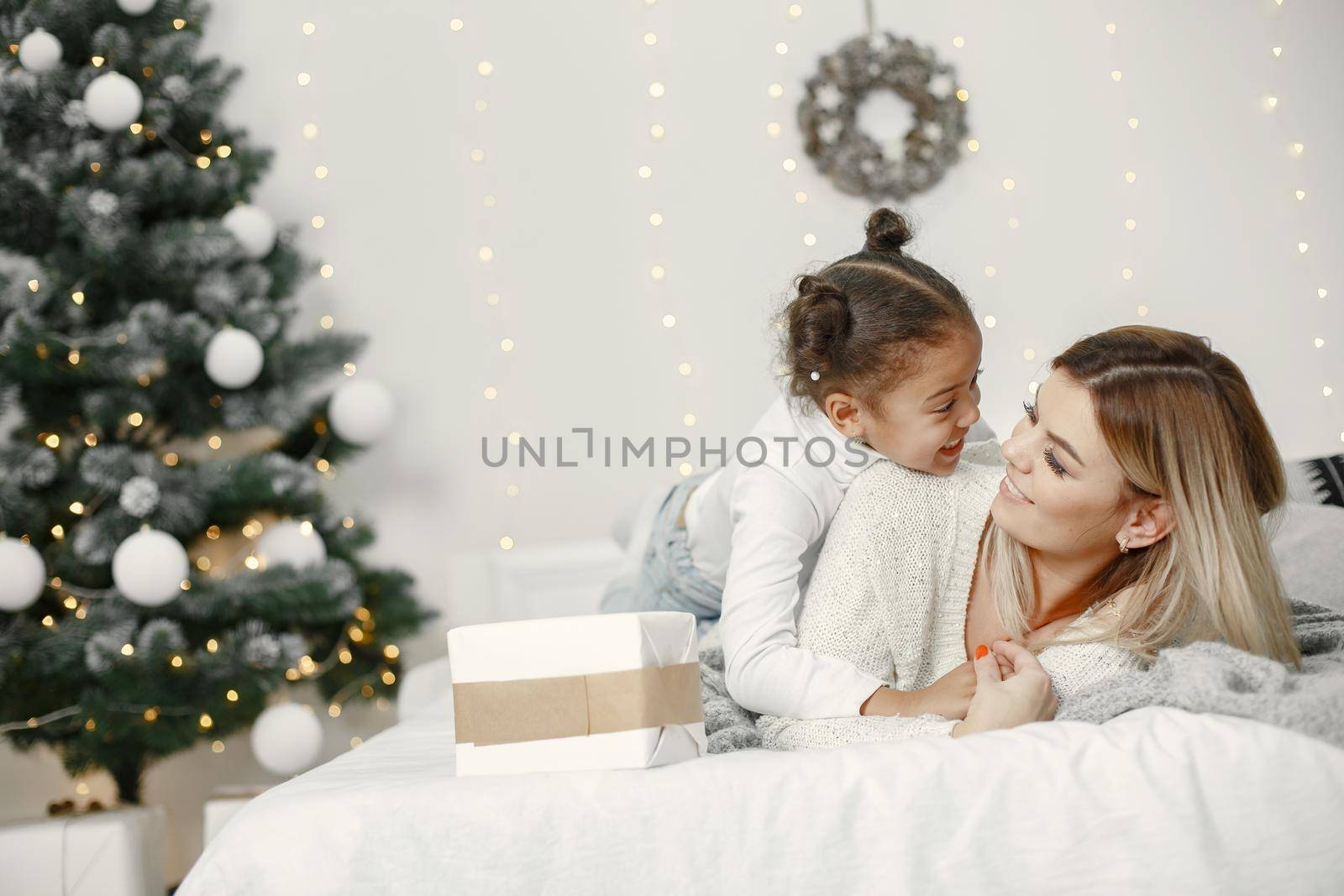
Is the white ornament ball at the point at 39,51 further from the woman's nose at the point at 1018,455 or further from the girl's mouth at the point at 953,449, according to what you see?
the woman's nose at the point at 1018,455

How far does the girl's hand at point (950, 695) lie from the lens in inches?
47.6

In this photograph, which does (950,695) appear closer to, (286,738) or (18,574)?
(286,738)

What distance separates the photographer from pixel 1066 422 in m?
1.24

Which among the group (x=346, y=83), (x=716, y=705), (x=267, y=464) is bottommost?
(x=716, y=705)

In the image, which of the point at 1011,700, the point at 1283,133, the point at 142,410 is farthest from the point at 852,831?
the point at 1283,133

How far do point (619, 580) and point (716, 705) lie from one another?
2.69 ft

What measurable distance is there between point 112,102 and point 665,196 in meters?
1.35

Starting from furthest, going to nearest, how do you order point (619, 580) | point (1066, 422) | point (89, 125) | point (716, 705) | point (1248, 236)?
point (1248, 236), point (89, 125), point (619, 580), point (716, 705), point (1066, 422)

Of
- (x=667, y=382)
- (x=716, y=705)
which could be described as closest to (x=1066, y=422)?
(x=716, y=705)

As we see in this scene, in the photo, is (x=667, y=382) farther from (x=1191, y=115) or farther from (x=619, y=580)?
(x=1191, y=115)

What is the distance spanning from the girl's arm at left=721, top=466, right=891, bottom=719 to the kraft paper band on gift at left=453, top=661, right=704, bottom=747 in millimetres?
290

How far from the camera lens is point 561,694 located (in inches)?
39.1

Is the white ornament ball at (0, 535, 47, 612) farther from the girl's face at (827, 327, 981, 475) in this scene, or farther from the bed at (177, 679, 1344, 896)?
the girl's face at (827, 327, 981, 475)

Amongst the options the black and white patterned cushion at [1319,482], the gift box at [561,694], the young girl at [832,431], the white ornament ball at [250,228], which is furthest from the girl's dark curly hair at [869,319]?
the white ornament ball at [250,228]
